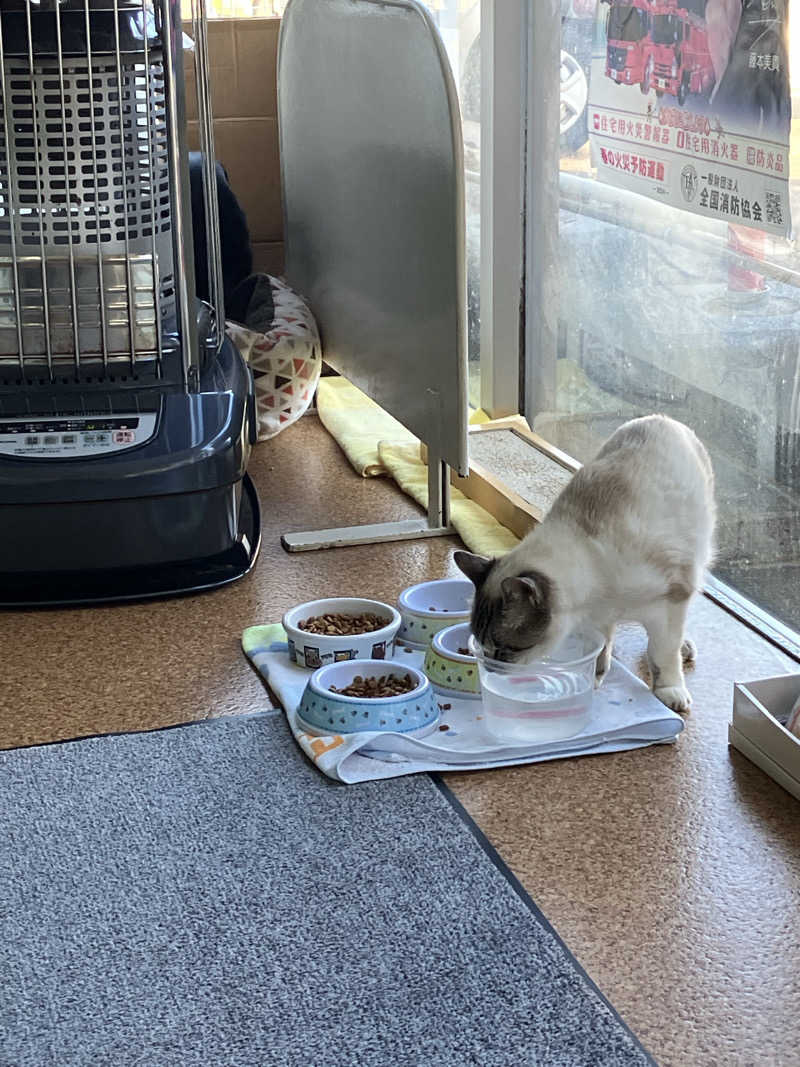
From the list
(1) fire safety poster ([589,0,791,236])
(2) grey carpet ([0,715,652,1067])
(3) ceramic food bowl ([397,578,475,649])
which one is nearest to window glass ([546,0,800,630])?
(1) fire safety poster ([589,0,791,236])

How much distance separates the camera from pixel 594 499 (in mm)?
1472

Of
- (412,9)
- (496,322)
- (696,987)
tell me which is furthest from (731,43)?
(696,987)

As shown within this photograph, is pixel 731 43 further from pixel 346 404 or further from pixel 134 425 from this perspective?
pixel 346 404

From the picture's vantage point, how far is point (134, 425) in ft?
6.06

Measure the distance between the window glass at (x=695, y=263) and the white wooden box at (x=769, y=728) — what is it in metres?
0.33

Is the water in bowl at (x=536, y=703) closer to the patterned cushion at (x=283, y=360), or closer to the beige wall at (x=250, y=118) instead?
the patterned cushion at (x=283, y=360)

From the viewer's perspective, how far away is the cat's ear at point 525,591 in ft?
4.48

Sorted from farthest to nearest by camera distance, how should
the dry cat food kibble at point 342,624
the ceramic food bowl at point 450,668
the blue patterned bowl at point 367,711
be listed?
the dry cat food kibble at point 342,624 < the ceramic food bowl at point 450,668 < the blue patterned bowl at point 367,711

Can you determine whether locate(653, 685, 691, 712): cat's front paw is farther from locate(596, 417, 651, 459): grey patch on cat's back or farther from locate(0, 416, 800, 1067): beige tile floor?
locate(596, 417, 651, 459): grey patch on cat's back

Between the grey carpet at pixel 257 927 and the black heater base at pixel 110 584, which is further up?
the black heater base at pixel 110 584

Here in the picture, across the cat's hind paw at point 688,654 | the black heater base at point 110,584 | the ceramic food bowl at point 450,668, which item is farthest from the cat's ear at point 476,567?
the black heater base at point 110,584

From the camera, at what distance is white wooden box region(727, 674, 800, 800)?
1313 millimetres

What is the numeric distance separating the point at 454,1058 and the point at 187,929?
285 mm

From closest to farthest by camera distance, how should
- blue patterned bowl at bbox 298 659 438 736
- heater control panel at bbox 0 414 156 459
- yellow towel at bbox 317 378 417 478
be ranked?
blue patterned bowl at bbox 298 659 438 736, heater control panel at bbox 0 414 156 459, yellow towel at bbox 317 378 417 478
